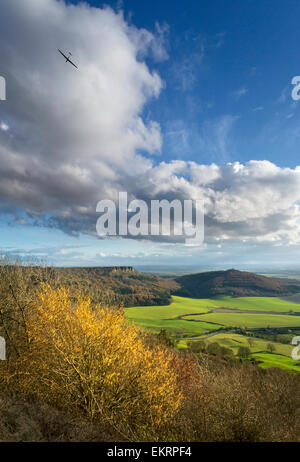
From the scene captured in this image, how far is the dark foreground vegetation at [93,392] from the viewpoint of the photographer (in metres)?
10.8

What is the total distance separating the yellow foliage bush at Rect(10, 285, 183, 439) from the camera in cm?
1308

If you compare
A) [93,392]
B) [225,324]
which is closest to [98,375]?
[93,392]

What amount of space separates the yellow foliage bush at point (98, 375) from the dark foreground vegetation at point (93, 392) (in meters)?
0.06

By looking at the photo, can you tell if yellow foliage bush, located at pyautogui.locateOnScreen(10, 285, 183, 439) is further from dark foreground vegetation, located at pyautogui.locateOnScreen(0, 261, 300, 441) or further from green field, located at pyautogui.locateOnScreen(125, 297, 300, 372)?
green field, located at pyautogui.locateOnScreen(125, 297, 300, 372)

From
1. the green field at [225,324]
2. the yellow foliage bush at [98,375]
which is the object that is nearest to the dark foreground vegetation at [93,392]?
the yellow foliage bush at [98,375]

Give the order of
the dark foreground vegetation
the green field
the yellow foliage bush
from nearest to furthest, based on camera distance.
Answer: the dark foreground vegetation → the yellow foliage bush → the green field

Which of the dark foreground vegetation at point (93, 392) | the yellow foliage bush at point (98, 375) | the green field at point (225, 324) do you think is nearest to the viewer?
the dark foreground vegetation at point (93, 392)

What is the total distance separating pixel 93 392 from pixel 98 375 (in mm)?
973

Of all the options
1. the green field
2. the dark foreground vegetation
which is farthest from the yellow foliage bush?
the green field

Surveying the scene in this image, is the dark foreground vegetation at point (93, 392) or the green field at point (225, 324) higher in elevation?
the dark foreground vegetation at point (93, 392)

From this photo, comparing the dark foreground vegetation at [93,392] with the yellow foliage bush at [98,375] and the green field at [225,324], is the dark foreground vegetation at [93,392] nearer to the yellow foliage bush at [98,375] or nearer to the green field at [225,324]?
the yellow foliage bush at [98,375]

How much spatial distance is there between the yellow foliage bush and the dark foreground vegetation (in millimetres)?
57
